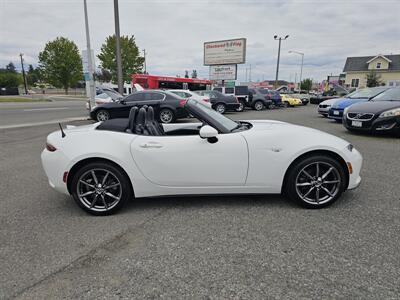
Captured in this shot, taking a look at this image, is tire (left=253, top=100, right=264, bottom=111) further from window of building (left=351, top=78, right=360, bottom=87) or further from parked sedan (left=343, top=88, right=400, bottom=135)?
window of building (left=351, top=78, right=360, bottom=87)

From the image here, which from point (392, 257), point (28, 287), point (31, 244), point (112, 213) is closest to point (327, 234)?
point (392, 257)

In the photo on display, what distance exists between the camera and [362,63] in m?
53.9

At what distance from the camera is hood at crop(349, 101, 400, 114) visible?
22.6 feet

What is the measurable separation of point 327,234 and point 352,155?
103 centimetres

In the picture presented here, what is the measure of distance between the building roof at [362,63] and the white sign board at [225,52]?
3832 centimetres

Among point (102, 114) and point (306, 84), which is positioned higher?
point (306, 84)

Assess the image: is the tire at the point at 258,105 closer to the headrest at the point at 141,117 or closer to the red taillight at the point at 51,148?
the headrest at the point at 141,117

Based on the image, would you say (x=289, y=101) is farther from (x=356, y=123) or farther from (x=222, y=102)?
(x=356, y=123)

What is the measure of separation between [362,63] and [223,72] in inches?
1592

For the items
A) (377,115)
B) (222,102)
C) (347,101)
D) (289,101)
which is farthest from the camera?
(289,101)

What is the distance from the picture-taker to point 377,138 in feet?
23.7

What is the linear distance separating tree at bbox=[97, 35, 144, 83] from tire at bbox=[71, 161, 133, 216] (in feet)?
140

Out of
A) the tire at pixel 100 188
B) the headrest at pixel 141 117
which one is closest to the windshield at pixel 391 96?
the headrest at pixel 141 117

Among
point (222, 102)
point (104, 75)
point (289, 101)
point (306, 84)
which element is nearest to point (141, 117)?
point (222, 102)
